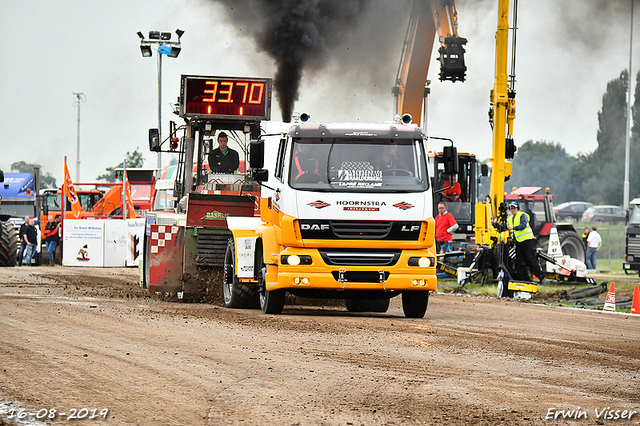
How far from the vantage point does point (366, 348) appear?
31.1ft

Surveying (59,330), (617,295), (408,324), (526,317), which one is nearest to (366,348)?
(408,324)

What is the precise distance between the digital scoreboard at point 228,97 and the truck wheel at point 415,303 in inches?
175

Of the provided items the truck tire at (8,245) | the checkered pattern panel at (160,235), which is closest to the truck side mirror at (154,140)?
the checkered pattern panel at (160,235)

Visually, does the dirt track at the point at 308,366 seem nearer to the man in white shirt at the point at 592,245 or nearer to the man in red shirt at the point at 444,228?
the man in red shirt at the point at 444,228

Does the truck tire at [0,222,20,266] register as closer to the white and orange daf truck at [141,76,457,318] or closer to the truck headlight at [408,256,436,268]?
the white and orange daf truck at [141,76,457,318]

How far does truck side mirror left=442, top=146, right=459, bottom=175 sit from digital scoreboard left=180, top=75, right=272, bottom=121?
13.5ft

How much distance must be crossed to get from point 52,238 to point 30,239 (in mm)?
1051

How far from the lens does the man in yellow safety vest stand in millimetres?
19797

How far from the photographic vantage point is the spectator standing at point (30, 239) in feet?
103

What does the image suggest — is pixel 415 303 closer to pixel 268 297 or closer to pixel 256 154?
pixel 268 297

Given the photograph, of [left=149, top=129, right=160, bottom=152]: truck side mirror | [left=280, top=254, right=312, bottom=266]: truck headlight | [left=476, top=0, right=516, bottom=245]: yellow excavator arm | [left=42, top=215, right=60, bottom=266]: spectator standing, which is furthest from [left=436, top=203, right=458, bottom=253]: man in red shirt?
[left=42, top=215, right=60, bottom=266]: spectator standing


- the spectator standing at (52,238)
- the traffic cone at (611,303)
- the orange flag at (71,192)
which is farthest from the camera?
the orange flag at (71,192)

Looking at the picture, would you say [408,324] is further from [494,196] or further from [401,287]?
[494,196]

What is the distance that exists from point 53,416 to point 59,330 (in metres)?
4.69
